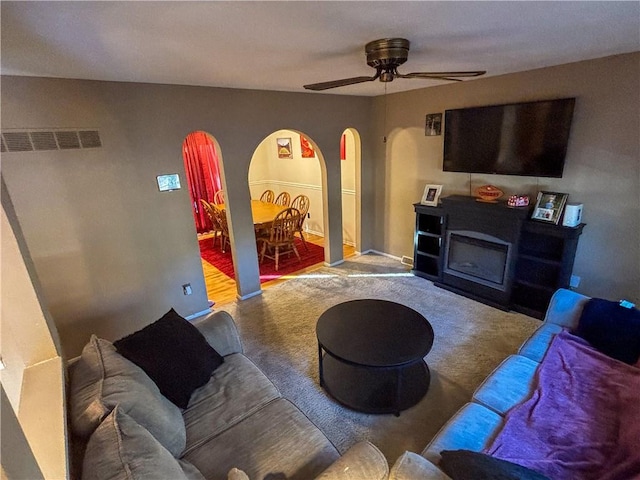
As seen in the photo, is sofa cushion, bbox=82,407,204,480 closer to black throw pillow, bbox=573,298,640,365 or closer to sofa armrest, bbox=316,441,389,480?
sofa armrest, bbox=316,441,389,480

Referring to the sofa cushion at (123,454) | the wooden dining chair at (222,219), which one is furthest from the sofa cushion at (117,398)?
the wooden dining chair at (222,219)

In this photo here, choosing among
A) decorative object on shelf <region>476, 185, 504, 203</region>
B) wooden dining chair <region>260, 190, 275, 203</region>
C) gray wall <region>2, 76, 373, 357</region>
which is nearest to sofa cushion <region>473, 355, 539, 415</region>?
decorative object on shelf <region>476, 185, 504, 203</region>

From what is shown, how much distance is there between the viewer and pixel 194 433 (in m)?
1.60

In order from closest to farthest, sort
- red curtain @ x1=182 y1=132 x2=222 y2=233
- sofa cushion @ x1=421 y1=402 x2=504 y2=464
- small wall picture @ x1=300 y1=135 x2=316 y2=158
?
1. sofa cushion @ x1=421 y1=402 x2=504 y2=464
2. small wall picture @ x1=300 y1=135 x2=316 y2=158
3. red curtain @ x1=182 y1=132 x2=222 y2=233

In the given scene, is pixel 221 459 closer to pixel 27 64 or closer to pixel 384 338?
pixel 384 338

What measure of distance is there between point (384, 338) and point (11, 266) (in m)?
2.05

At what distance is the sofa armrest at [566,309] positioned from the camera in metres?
2.26

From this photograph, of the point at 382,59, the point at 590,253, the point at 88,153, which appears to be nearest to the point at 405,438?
the point at 382,59

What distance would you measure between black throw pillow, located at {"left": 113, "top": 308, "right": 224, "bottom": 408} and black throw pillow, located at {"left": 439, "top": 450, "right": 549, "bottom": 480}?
4.39 feet

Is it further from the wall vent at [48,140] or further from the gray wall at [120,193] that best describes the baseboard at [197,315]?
the wall vent at [48,140]

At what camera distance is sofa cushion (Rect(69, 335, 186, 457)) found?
4.37 feet

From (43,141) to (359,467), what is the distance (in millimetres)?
2941

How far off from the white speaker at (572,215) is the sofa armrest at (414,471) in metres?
2.63

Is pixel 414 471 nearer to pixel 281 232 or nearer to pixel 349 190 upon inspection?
pixel 281 232
